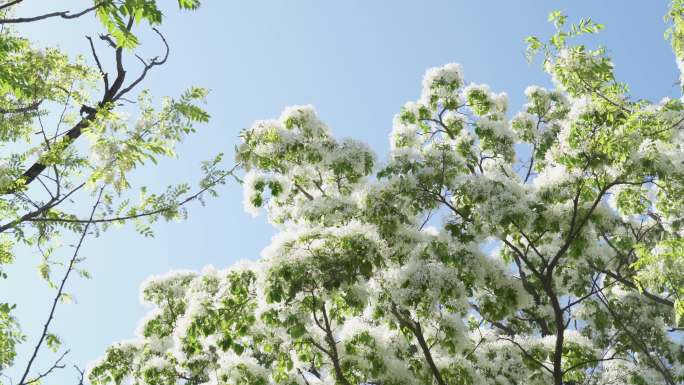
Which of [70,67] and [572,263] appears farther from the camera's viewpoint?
[572,263]

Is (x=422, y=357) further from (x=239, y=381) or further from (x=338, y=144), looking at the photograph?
(x=338, y=144)

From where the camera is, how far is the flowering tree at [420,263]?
314 inches

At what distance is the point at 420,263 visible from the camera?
26.8ft

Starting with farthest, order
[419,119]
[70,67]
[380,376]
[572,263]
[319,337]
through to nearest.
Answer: [419,119] → [572,263] → [319,337] → [380,376] → [70,67]

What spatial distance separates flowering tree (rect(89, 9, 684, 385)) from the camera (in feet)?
26.2

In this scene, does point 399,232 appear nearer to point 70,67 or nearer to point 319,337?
point 319,337

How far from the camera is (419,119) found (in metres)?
15.0

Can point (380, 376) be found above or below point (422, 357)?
below

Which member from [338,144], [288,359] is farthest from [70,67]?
[288,359]

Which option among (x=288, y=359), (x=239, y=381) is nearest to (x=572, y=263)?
(x=288, y=359)

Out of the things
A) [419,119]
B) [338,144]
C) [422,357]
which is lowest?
[422,357]

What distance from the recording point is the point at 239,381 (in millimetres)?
9875

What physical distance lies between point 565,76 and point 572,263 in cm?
477

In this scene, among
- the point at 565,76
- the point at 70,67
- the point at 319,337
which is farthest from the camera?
the point at 319,337
